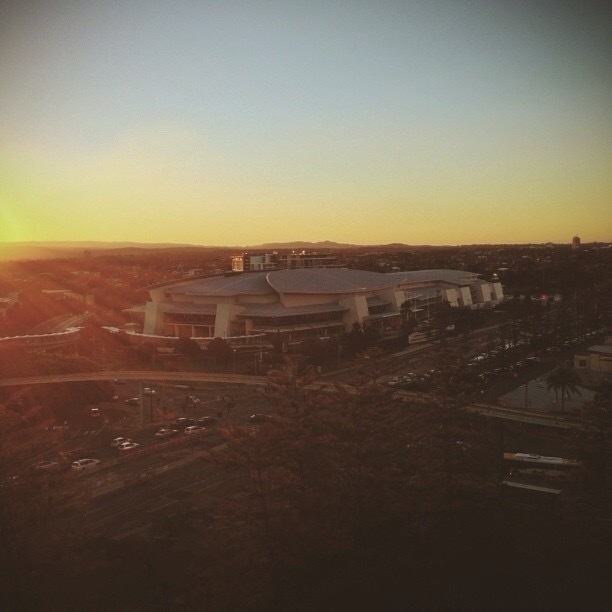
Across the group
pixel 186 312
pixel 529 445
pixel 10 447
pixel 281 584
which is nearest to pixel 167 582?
pixel 281 584

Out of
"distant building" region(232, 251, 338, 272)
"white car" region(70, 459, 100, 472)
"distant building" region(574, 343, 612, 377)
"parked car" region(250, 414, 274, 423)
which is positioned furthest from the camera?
"distant building" region(232, 251, 338, 272)

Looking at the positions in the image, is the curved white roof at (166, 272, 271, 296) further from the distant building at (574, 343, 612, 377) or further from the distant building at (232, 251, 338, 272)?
the distant building at (574, 343, 612, 377)

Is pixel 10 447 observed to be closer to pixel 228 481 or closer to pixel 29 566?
pixel 29 566

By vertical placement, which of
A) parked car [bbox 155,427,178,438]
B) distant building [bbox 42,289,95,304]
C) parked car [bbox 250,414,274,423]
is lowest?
parked car [bbox 155,427,178,438]

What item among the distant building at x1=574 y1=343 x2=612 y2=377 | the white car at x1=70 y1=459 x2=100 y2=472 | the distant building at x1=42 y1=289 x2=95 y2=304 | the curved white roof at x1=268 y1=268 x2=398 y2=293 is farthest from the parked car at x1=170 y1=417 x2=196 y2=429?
the distant building at x1=42 y1=289 x2=95 y2=304

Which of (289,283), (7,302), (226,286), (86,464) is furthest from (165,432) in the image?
(7,302)

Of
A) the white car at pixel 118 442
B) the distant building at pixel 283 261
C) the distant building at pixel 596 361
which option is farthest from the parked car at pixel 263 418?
the distant building at pixel 283 261
